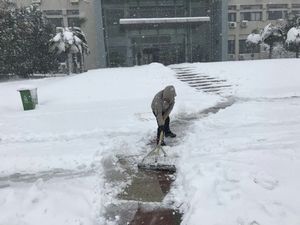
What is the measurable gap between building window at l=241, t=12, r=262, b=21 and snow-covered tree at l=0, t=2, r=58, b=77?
21.5 m

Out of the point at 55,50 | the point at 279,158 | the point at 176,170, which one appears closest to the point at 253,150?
the point at 279,158

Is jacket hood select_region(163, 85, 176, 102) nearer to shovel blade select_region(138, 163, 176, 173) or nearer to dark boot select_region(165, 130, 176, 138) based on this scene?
dark boot select_region(165, 130, 176, 138)

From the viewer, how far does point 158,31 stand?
3144cm

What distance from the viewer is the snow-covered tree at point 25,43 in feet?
77.3

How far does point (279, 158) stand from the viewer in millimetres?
5719

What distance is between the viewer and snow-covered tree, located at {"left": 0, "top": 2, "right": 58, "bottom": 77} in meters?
23.6

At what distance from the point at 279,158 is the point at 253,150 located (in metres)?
0.64

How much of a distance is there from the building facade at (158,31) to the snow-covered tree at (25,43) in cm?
600

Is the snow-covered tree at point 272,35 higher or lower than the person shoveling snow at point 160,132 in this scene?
higher

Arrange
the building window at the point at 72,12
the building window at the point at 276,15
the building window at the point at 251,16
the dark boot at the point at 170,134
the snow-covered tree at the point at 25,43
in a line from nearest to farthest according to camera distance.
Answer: the dark boot at the point at 170,134 → the snow-covered tree at the point at 25,43 → the building window at the point at 72,12 → the building window at the point at 251,16 → the building window at the point at 276,15

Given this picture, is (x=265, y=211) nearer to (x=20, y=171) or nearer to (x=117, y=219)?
(x=117, y=219)

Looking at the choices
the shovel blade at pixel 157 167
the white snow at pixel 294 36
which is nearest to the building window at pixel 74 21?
the white snow at pixel 294 36

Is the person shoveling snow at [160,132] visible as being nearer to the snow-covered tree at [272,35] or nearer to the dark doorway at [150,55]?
the snow-covered tree at [272,35]

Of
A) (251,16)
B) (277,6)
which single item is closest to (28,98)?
(251,16)
